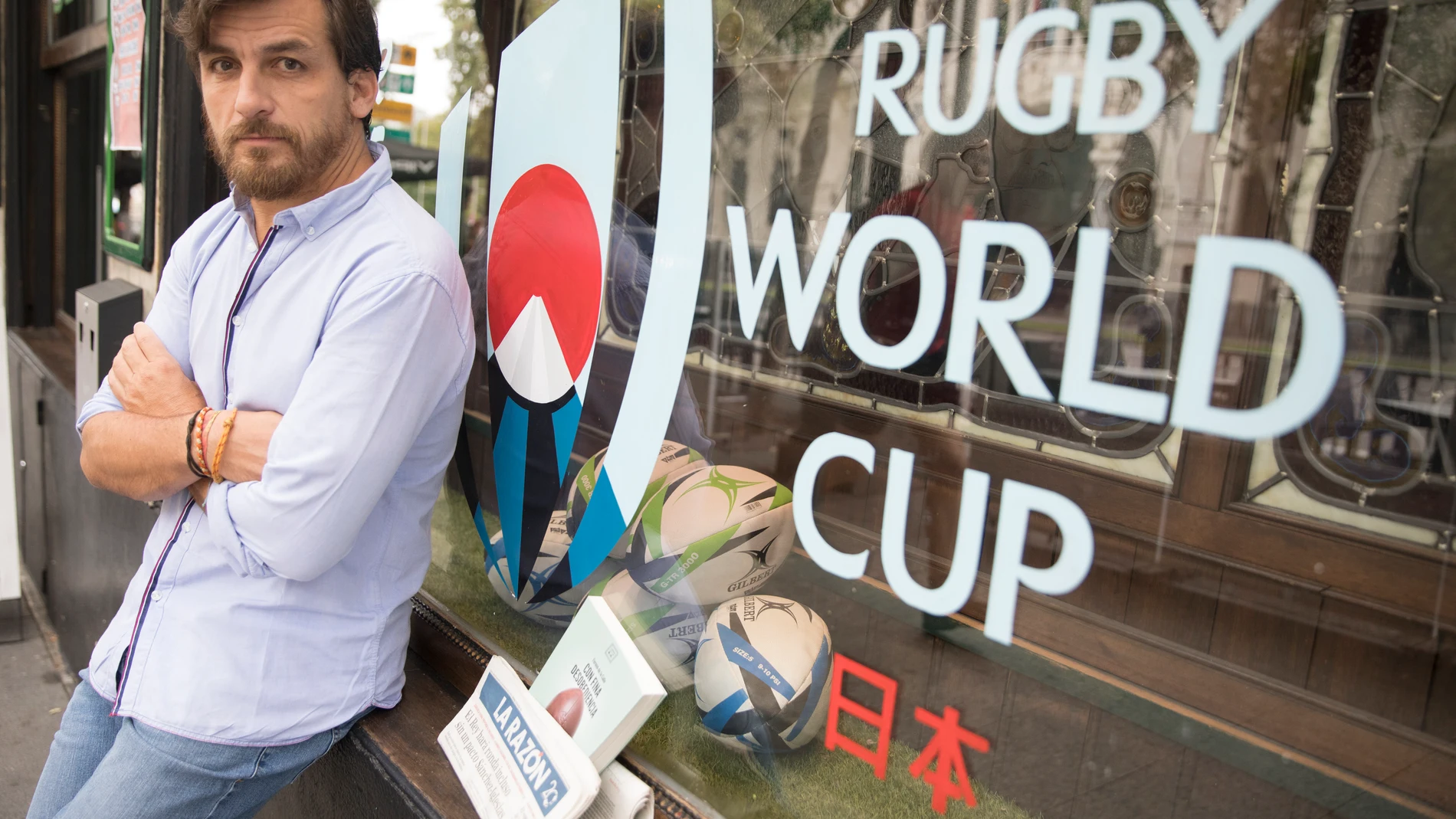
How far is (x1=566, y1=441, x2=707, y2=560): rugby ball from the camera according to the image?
138 cm

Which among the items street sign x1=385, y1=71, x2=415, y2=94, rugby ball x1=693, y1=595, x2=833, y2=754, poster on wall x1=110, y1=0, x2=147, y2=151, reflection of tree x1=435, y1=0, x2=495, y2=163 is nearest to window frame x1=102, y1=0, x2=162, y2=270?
→ poster on wall x1=110, y1=0, x2=147, y2=151

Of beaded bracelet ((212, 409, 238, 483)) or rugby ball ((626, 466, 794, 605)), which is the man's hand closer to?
beaded bracelet ((212, 409, 238, 483))

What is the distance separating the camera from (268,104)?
1362 millimetres

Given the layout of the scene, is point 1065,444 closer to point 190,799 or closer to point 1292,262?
point 1292,262

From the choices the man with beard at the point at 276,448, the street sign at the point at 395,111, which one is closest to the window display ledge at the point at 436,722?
the man with beard at the point at 276,448

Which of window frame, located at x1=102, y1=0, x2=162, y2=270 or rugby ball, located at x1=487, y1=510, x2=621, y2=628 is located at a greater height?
window frame, located at x1=102, y1=0, x2=162, y2=270

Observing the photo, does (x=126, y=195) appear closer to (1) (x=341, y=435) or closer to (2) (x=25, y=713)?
(2) (x=25, y=713)

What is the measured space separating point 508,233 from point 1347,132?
132cm

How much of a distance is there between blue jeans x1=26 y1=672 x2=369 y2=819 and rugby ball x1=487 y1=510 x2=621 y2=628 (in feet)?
1.08

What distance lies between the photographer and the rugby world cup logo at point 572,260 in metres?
1.32

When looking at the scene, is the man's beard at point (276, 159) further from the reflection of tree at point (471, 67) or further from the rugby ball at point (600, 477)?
the rugby ball at point (600, 477)

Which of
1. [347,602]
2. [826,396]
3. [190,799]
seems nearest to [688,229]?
[826,396]

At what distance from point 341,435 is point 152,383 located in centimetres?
50

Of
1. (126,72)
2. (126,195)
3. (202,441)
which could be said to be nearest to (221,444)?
(202,441)
